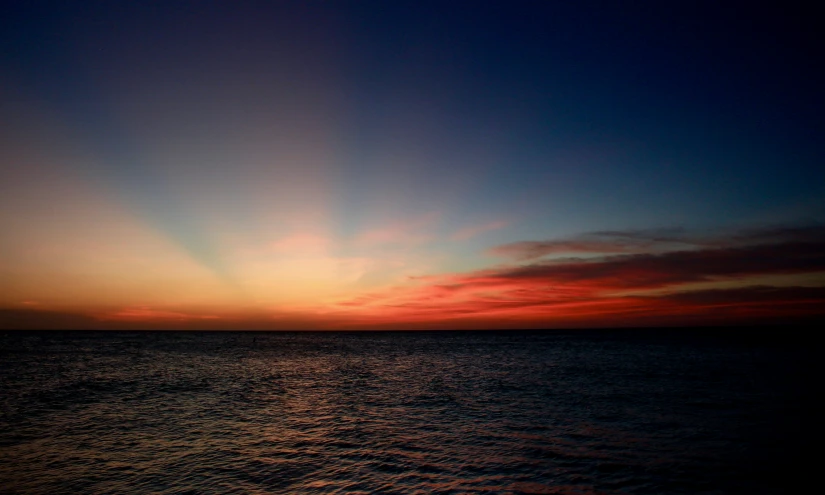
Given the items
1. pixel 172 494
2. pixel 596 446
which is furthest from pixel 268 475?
pixel 596 446

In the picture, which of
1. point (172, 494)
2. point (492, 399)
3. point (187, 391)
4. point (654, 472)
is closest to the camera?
point (172, 494)

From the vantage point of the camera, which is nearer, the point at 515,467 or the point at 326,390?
the point at 515,467

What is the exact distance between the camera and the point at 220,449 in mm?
20672

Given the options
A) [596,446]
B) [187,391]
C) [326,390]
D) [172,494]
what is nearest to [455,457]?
[596,446]

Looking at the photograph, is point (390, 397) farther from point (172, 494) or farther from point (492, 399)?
point (172, 494)

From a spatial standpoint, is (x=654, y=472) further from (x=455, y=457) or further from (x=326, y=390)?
(x=326, y=390)

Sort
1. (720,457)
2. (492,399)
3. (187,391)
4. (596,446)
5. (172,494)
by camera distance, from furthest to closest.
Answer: (187,391)
(492,399)
(596,446)
(720,457)
(172,494)

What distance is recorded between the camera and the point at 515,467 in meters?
17.6

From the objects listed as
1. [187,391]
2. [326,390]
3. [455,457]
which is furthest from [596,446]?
[187,391]

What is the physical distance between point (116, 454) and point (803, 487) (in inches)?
1096

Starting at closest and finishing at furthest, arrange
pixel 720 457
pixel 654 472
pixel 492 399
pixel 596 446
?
1. pixel 654 472
2. pixel 720 457
3. pixel 596 446
4. pixel 492 399

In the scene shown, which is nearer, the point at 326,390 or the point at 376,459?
the point at 376,459

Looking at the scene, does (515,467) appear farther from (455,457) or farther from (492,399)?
(492,399)

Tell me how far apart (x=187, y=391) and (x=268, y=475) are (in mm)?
26307
